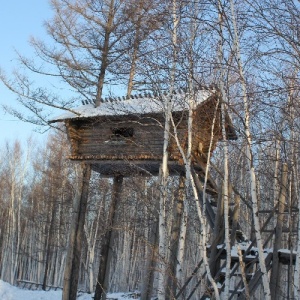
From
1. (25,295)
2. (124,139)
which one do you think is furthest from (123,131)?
(25,295)

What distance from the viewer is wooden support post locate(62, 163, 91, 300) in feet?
39.8

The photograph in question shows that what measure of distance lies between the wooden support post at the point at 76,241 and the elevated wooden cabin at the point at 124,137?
0.55 m

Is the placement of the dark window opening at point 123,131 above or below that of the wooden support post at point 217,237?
above

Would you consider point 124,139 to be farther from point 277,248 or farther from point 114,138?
point 277,248

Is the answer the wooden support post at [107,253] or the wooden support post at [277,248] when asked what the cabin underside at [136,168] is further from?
the wooden support post at [277,248]

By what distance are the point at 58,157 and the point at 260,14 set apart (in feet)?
72.6

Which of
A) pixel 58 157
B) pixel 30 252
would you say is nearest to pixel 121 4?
pixel 58 157

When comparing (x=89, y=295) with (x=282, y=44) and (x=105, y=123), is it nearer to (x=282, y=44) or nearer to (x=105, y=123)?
(x=105, y=123)

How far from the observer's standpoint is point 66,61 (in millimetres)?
13367

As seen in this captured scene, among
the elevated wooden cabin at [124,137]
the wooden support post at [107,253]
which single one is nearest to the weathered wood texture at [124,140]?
the elevated wooden cabin at [124,137]

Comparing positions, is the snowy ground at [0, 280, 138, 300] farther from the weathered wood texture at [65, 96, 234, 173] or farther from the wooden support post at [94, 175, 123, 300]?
the weathered wood texture at [65, 96, 234, 173]

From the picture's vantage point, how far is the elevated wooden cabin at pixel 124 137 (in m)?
10.8

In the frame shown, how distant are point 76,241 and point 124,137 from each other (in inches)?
129

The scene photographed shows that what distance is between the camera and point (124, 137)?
1103 centimetres
